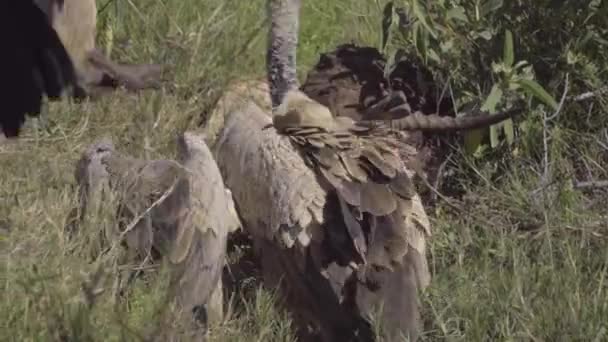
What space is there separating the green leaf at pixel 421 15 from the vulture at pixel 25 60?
1320 mm

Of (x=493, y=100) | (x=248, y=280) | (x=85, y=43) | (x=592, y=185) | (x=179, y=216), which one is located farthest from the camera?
(x=85, y=43)

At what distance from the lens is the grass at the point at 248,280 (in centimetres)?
364

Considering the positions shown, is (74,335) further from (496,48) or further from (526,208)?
(496,48)

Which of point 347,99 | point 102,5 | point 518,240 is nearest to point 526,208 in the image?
point 518,240

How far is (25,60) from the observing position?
168 inches

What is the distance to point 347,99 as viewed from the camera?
521 cm

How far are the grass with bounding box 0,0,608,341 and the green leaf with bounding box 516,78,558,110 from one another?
0.70 ft

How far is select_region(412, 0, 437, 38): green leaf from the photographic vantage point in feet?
15.5

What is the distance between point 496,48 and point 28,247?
208 centimetres

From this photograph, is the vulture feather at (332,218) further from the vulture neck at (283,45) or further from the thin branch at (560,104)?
the thin branch at (560,104)

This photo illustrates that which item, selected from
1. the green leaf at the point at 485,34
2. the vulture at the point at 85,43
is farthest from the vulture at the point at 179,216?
the green leaf at the point at 485,34

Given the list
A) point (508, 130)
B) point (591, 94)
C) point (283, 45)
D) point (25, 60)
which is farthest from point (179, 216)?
point (591, 94)

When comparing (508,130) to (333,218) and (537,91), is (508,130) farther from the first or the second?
(333,218)

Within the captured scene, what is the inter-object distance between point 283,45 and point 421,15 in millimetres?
542
